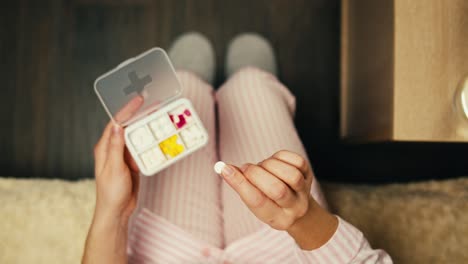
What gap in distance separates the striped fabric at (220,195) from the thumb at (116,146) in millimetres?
129

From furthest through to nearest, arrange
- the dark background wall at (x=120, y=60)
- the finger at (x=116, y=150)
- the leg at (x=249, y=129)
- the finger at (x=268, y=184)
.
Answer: the dark background wall at (x=120, y=60) < the leg at (x=249, y=129) < the finger at (x=116, y=150) < the finger at (x=268, y=184)

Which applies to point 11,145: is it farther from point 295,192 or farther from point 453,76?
point 453,76

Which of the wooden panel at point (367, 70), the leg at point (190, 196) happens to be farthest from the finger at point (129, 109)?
the wooden panel at point (367, 70)

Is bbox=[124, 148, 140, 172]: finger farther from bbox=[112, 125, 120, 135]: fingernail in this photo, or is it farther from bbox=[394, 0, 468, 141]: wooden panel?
bbox=[394, 0, 468, 141]: wooden panel

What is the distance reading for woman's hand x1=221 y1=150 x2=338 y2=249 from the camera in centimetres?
36

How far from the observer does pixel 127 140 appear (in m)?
0.56

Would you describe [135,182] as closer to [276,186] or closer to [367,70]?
[276,186]

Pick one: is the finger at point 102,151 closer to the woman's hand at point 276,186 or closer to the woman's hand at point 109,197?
the woman's hand at point 109,197

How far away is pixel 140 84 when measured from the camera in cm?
57

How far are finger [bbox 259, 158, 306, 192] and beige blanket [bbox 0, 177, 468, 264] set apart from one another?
15.5 inches

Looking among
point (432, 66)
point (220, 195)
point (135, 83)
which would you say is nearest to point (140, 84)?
point (135, 83)

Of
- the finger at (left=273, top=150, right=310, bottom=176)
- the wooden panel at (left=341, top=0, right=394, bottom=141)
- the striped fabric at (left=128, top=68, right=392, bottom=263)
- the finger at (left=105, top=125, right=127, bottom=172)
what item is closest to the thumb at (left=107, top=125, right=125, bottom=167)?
the finger at (left=105, top=125, right=127, bottom=172)

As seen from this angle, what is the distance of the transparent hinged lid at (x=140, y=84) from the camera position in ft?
1.83

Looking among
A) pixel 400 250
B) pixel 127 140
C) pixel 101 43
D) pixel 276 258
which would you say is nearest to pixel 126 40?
pixel 101 43
